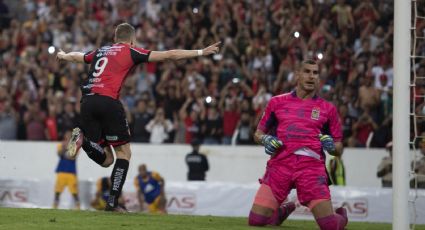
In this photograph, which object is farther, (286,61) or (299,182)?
(286,61)

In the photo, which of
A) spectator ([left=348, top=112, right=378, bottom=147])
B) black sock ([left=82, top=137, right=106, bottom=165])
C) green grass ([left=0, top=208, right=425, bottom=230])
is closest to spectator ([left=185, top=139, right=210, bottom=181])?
spectator ([left=348, top=112, right=378, bottom=147])

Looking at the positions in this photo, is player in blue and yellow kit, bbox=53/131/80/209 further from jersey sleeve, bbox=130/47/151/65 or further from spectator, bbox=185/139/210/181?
jersey sleeve, bbox=130/47/151/65

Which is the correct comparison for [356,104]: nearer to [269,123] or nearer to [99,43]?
[99,43]

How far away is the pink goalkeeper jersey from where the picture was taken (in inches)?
454

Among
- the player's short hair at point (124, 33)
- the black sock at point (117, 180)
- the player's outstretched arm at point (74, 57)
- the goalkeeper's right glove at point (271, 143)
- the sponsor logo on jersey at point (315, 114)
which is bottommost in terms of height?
the black sock at point (117, 180)

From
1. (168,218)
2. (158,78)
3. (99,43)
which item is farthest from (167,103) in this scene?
(168,218)

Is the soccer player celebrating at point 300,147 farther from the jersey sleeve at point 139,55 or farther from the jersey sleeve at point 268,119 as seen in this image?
the jersey sleeve at point 139,55

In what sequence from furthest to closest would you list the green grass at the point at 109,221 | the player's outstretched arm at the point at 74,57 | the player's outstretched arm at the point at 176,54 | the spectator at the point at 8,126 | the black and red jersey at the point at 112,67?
1. the spectator at the point at 8,126
2. the player's outstretched arm at the point at 74,57
3. the black and red jersey at the point at 112,67
4. the player's outstretched arm at the point at 176,54
5. the green grass at the point at 109,221

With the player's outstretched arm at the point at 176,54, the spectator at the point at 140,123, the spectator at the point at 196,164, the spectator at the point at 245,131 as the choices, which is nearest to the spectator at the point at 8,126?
the spectator at the point at 140,123

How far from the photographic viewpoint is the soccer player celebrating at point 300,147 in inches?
450

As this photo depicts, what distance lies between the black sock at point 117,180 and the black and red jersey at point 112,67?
2.75 feet

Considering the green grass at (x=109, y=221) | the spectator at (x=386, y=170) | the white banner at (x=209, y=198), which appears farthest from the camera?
the spectator at (x=386, y=170)

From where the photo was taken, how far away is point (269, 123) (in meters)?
11.9

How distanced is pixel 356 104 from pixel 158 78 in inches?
206
